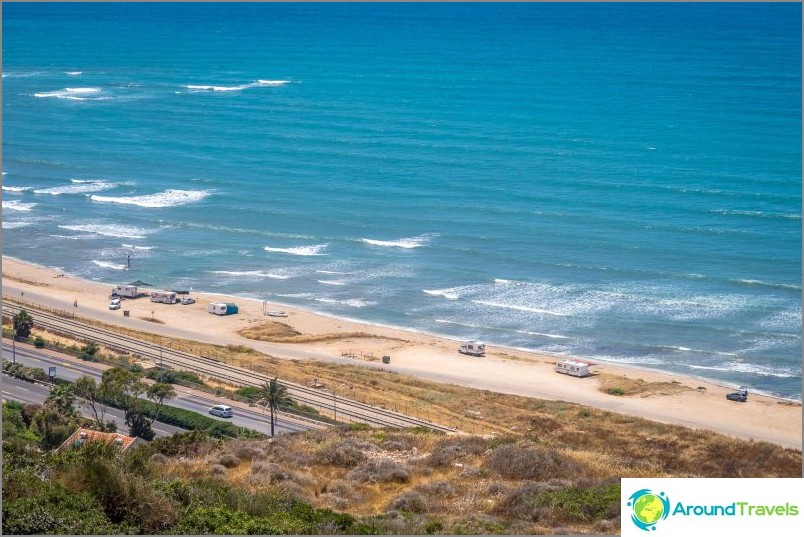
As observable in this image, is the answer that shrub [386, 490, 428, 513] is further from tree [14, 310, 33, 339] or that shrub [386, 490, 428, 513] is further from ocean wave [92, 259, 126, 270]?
ocean wave [92, 259, 126, 270]

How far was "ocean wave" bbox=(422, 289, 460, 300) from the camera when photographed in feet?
233

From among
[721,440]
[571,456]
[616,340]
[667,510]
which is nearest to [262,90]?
[616,340]

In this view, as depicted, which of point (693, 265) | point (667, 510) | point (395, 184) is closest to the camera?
point (667, 510)

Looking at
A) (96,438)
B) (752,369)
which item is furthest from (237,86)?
(96,438)

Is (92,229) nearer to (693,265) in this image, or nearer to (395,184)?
(395,184)

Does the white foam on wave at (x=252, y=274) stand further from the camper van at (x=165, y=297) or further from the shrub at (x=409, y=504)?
the shrub at (x=409, y=504)

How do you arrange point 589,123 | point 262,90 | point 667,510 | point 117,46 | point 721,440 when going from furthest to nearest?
point 117,46 → point 262,90 → point 589,123 → point 721,440 → point 667,510

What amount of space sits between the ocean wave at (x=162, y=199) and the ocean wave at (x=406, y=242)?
62.3 ft

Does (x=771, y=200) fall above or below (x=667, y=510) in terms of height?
above

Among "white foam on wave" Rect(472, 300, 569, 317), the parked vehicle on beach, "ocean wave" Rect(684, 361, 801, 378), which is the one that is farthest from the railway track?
"ocean wave" Rect(684, 361, 801, 378)

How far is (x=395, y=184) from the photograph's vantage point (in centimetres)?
9462

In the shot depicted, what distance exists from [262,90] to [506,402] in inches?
3488

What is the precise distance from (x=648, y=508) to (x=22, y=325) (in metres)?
45.3

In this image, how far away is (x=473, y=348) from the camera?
61.6 meters
